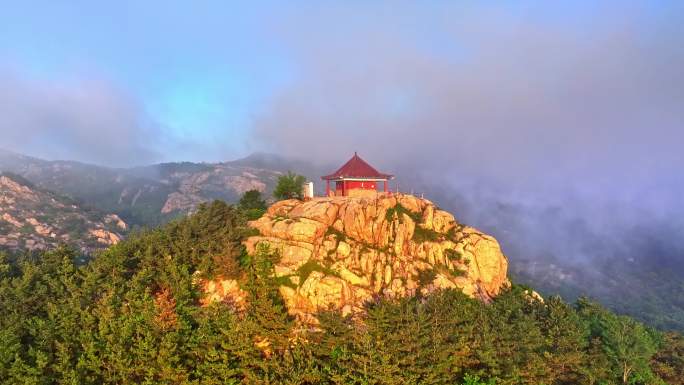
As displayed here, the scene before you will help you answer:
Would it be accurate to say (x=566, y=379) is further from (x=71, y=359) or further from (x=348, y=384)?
(x=71, y=359)

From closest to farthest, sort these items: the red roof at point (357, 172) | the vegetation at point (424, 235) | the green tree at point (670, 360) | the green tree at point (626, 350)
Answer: the green tree at point (626, 350)
the green tree at point (670, 360)
the vegetation at point (424, 235)
the red roof at point (357, 172)

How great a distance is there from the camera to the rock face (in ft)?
131

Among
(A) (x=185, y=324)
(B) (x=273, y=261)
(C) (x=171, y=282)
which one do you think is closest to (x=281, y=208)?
(B) (x=273, y=261)

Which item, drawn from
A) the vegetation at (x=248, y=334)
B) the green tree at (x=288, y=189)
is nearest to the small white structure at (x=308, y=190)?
the green tree at (x=288, y=189)

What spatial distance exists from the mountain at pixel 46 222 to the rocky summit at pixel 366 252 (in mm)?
106975

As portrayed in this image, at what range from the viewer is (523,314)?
41.2 m

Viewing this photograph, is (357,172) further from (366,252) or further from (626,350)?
(626,350)

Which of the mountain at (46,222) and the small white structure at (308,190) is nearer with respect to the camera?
the small white structure at (308,190)

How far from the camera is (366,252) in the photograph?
43469 millimetres

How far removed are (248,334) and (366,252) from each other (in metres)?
15.1

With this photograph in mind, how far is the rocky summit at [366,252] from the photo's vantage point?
131 feet

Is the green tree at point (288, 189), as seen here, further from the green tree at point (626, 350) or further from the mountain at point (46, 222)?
the mountain at point (46, 222)

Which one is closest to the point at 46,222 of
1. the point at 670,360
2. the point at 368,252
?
the point at 368,252

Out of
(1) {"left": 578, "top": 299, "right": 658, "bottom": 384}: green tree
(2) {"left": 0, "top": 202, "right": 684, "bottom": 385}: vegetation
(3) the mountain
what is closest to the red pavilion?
(2) {"left": 0, "top": 202, "right": 684, "bottom": 385}: vegetation
